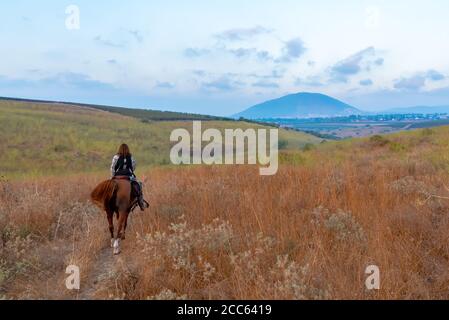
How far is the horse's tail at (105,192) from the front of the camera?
4488 mm

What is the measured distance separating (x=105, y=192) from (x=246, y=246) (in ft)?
6.20

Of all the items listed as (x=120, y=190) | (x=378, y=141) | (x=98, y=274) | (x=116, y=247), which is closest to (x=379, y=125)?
(x=378, y=141)

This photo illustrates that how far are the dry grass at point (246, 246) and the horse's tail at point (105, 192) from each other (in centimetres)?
66

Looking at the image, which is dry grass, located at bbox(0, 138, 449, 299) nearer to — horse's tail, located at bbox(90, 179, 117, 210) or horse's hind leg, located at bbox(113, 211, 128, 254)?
horse's hind leg, located at bbox(113, 211, 128, 254)

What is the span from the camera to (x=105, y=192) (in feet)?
14.8

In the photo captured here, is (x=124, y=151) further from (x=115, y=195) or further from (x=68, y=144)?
(x=68, y=144)

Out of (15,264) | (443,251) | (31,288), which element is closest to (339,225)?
(443,251)

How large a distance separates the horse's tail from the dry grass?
66cm

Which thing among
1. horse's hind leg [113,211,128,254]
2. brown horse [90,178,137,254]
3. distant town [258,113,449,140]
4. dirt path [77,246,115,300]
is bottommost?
dirt path [77,246,115,300]

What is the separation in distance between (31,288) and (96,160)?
3076 cm

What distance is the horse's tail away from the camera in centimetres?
449
